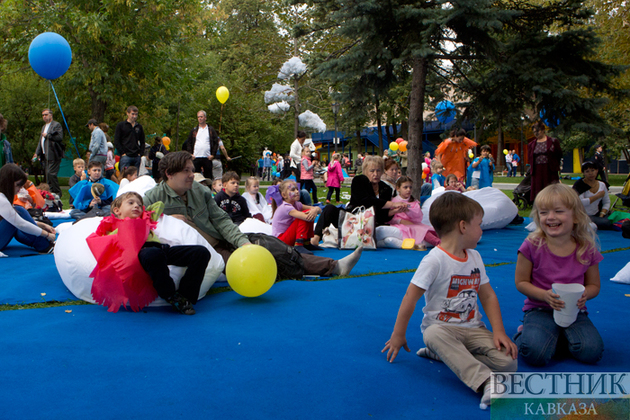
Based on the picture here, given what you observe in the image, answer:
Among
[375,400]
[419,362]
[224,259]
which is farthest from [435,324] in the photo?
[224,259]

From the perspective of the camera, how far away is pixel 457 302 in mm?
2838

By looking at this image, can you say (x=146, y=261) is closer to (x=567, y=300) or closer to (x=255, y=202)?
(x=567, y=300)

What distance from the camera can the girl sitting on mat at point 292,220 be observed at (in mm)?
6480

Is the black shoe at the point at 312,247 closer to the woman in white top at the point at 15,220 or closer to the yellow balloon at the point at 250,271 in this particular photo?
the yellow balloon at the point at 250,271

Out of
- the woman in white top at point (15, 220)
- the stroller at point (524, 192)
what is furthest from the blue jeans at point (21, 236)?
the stroller at point (524, 192)

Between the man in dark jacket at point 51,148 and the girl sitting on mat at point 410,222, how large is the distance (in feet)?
28.0

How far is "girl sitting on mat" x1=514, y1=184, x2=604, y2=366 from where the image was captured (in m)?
2.97

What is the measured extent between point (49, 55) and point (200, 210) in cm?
854

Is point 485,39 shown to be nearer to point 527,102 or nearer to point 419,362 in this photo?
point 527,102

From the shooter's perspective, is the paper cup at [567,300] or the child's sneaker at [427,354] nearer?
the paper cup at [567,300]

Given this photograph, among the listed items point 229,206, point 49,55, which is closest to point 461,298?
point 229,206

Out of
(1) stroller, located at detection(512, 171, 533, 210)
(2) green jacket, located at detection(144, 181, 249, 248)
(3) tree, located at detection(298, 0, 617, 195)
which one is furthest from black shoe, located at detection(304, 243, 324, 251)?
(1) stroller, located at detection(512, 171, 533, 210)

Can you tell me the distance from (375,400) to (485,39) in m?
10.3

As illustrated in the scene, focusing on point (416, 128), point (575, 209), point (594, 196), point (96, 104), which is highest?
point (96, 104)
